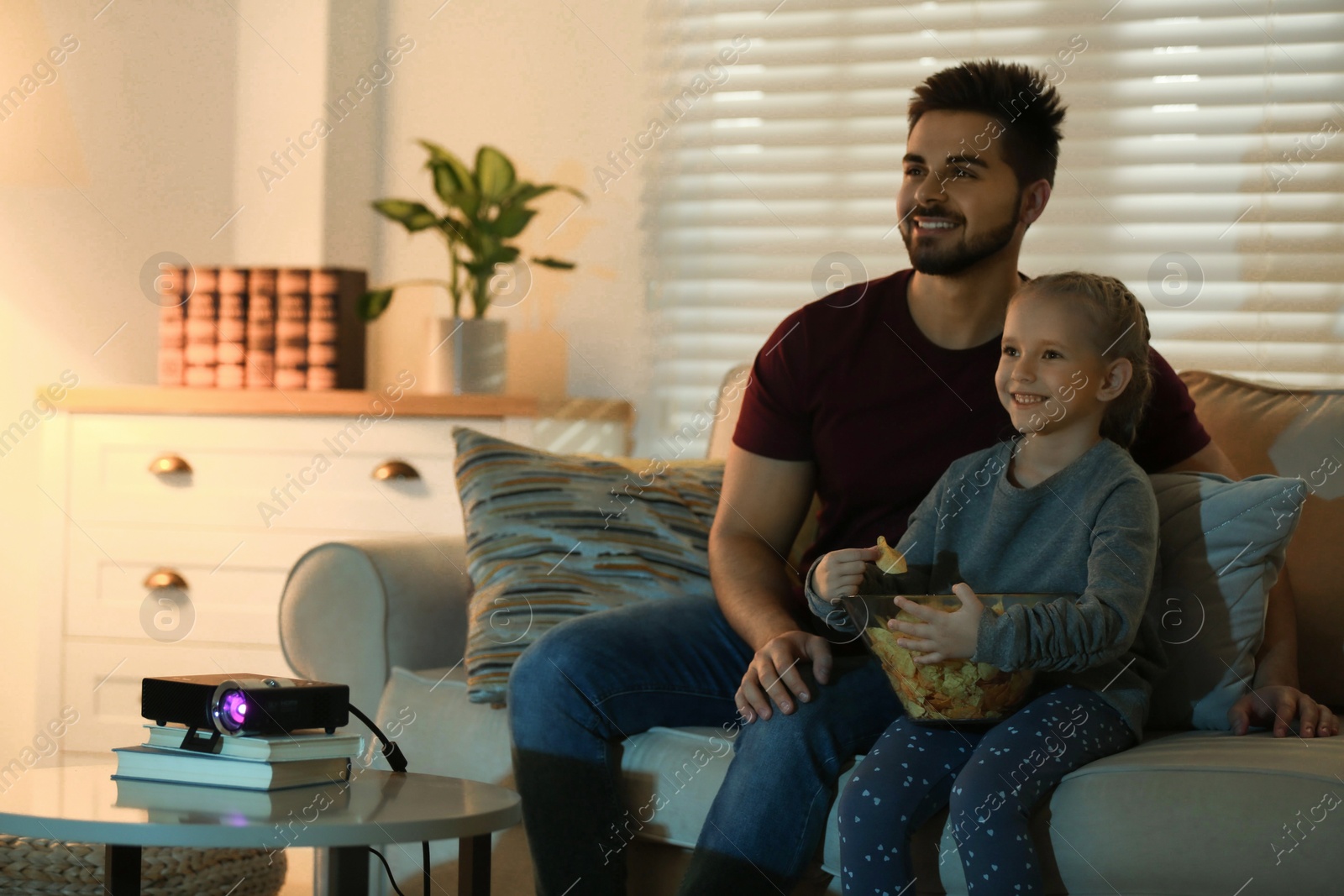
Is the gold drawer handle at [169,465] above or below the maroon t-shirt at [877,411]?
below

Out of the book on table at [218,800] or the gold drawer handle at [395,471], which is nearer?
the book on table at [218,800]

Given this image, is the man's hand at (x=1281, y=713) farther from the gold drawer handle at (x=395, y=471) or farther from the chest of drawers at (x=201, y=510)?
the gold drawer handle at (x=395, y=471)

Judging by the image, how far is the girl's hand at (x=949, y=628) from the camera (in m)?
1.19

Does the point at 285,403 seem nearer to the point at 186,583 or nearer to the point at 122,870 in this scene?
the point at 186,583

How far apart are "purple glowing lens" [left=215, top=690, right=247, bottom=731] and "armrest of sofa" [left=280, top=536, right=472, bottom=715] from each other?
547 mm

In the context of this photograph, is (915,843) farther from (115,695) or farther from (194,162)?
(194,162)

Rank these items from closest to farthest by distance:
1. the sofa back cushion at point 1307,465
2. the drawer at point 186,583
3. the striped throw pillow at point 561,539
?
the sofa back cushion at point 1307,465
the striped throw pillow at point 561,539
the drawer at point 186,583

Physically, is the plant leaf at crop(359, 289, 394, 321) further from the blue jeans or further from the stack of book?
the stack of book

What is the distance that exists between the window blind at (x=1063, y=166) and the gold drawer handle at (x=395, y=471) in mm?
547

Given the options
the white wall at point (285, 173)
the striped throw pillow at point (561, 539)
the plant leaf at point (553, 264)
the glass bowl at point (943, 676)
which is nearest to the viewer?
the glass bowl at point (943, 676)

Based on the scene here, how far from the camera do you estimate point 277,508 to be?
2471mm

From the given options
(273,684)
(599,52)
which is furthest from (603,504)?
(599,52)

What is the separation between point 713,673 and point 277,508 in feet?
4.08

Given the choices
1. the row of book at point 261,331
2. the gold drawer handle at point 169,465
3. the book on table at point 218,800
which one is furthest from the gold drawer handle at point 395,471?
the book on table at point 218,800
